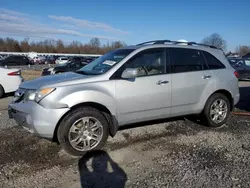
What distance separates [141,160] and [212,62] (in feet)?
8.97

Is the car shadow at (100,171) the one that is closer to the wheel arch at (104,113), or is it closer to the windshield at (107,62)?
the wheel arch at (104,113)

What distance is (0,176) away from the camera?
11.0ft

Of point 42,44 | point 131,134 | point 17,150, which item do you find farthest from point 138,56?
point 42,44

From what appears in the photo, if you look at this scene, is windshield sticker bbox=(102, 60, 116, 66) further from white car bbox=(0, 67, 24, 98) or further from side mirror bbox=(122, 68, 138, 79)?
white car bbox=(0, 67, 24, 98)

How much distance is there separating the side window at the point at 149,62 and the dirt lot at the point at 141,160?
50.6 inches

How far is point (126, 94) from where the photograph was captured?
169 inches

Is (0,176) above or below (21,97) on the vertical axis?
below

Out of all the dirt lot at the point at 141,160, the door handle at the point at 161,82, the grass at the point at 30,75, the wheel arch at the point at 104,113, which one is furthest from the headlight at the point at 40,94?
the grass at the point at 30,75

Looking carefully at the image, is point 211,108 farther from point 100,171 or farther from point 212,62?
point 100,171

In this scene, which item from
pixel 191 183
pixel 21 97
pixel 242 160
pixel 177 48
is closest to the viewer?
pixel 191 183

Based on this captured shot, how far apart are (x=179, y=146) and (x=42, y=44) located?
103 m

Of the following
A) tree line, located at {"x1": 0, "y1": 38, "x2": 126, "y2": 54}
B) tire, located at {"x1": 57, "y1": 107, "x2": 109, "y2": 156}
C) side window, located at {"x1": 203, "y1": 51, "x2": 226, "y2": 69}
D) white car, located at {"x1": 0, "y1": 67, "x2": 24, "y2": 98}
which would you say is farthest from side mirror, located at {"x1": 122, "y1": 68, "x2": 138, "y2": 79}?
tree line, located at {"x1": 0, "y1": 38, "x2": 126, "y2": 54}

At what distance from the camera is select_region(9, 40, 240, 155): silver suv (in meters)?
3.87

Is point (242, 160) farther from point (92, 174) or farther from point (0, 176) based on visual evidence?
point (0, 176)
